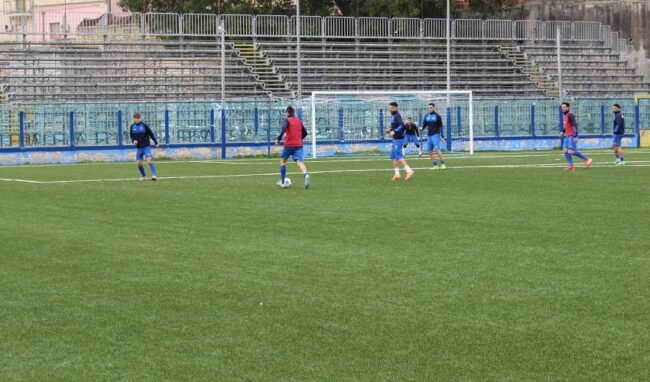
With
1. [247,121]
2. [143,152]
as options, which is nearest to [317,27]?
[247,121]

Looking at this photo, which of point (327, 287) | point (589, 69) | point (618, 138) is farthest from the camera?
point (589, 69)

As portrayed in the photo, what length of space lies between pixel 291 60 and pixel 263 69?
1.31 m

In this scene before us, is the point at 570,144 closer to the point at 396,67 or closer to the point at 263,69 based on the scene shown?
the point at 396,67

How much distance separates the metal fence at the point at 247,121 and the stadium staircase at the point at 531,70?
208 inches

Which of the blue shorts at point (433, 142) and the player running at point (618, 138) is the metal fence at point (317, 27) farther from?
the player running at point (618, 138)

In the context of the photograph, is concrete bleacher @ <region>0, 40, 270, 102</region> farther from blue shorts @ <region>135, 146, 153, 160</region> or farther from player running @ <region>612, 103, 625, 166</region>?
player running @ <region>612, 103, 625, 166</region>

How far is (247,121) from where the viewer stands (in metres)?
43.7

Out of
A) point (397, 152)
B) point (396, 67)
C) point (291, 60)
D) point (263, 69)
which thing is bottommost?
point (397, 152)

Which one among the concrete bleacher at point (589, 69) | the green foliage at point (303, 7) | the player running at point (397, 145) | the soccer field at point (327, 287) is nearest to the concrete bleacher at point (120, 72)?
the green foliage at point (303, 7)

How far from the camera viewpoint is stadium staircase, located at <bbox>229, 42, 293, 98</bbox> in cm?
5106

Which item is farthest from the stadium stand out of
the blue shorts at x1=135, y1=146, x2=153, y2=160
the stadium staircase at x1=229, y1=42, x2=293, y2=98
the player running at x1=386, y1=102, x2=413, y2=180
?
the player running at x1=386, y1=102, x2=413, y2=180

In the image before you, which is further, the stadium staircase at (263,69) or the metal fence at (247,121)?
the stadium staircase at (263,69)

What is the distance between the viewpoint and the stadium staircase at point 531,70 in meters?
55.6

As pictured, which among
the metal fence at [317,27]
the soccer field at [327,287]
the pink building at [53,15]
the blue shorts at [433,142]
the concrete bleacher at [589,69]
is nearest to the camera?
the soccer field at [327,287]
